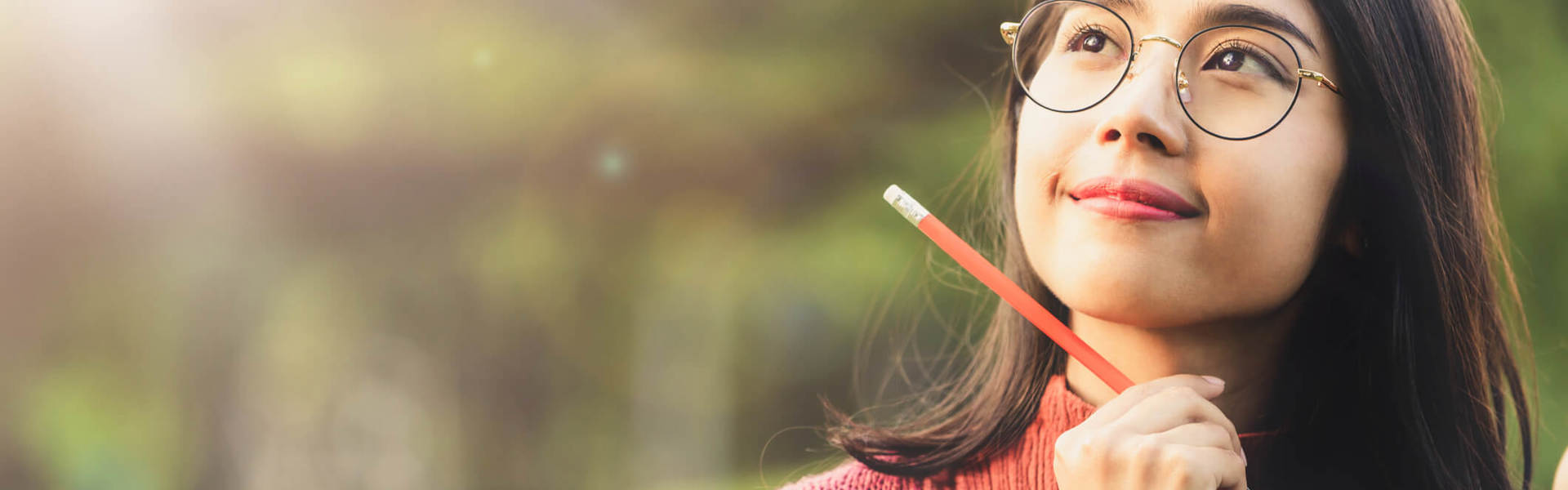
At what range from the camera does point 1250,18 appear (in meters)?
0.51

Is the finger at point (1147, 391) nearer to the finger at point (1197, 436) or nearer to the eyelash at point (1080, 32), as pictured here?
the finger at point (1197, 436)

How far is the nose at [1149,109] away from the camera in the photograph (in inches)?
20.0

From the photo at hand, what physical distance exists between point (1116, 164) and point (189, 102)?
2.24 ft

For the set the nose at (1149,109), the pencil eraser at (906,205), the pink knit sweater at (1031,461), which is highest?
the nose at (1149,109)

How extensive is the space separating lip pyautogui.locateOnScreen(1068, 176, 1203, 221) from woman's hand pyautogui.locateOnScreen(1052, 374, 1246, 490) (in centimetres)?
8

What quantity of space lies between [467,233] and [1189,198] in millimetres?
513

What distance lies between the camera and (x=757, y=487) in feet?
2.36

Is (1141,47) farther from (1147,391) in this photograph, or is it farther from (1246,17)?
(1147,391)

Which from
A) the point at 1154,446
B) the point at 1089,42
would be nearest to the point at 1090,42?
the point at 1089,42

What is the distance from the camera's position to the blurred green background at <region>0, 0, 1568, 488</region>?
733 millimetres

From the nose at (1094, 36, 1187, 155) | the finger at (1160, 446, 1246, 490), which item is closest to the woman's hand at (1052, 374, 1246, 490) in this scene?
the finger at (1160, 446, 1246, 490)

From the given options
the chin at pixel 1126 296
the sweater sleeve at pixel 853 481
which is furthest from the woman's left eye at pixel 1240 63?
the sweater sleeve at pixel 853 481

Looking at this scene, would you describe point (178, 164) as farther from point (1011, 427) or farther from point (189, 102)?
point (1011, 427)

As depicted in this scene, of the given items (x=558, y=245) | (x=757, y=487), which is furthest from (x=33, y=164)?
(x=757, y=487)
